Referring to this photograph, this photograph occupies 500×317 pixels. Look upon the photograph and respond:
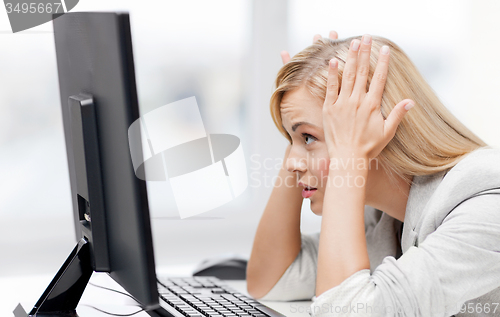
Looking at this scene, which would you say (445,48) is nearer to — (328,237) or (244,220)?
(244,220)

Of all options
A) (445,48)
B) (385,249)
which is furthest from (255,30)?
(385,249)

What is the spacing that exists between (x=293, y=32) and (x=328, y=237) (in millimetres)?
1381

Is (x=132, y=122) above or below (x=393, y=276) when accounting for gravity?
above

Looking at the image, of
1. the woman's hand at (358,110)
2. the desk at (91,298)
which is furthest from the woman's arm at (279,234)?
the woman's hand at (358,110)

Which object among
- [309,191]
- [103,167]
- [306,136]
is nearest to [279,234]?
[309,191]

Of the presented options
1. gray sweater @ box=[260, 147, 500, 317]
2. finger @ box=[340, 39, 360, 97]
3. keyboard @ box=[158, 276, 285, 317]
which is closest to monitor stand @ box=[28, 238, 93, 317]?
keyboard @ box=[158, 276, 285, 317]

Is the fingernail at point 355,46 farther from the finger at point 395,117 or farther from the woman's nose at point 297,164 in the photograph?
the woman's nose at point 297,164

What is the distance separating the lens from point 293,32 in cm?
196

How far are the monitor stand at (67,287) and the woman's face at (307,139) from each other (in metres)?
0.39

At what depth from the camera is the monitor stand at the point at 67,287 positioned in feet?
2.37

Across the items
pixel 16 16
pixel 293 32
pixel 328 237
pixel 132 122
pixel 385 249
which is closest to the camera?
pixel 132 122

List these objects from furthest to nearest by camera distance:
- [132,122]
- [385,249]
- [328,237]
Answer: [385,249]
[328,237]
[132,122]

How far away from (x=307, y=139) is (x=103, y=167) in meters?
0.37

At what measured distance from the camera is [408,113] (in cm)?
82
